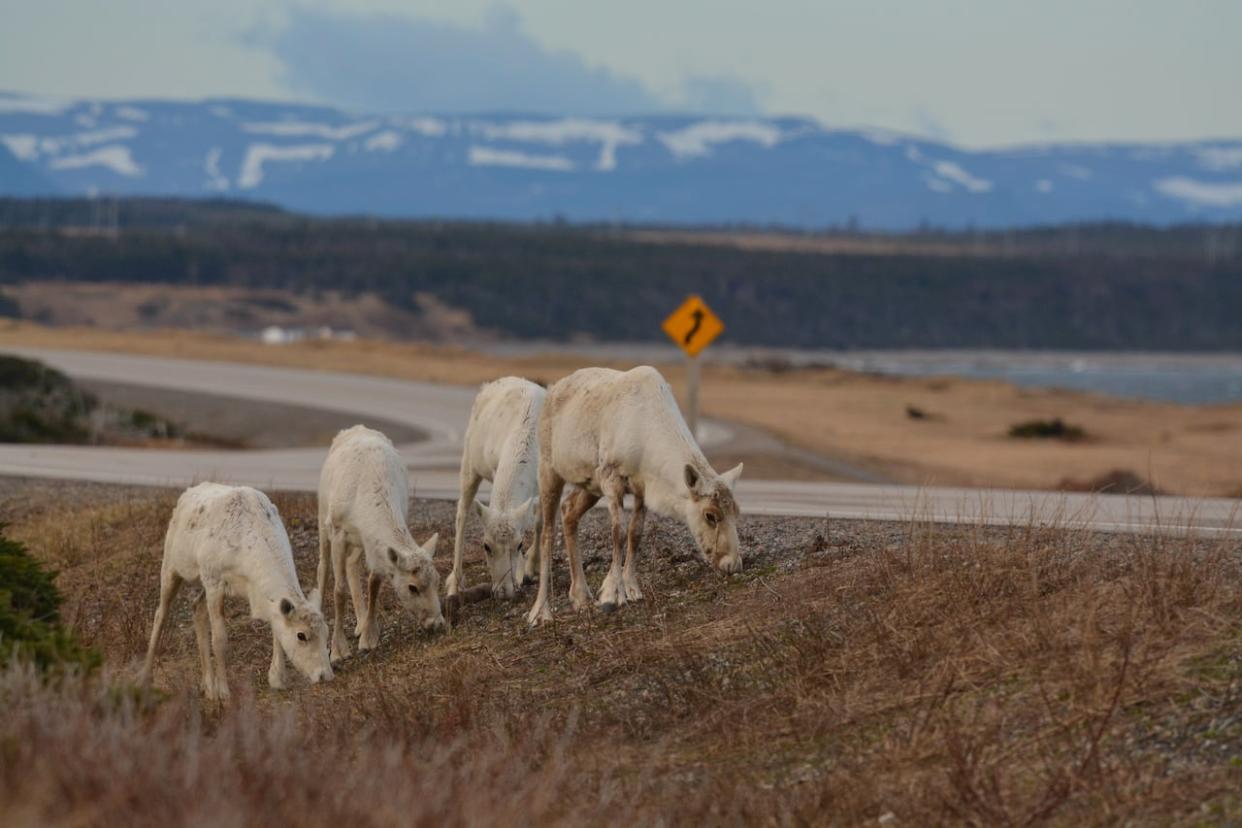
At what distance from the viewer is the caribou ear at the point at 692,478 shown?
12812 mm

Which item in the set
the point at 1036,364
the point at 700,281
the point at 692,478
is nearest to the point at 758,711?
the point at 692,478

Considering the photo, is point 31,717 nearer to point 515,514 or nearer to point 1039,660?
point 1039,660

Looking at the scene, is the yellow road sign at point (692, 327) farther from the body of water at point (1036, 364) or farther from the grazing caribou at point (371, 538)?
the body of water at point (1036, 364)

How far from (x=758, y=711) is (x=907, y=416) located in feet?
145

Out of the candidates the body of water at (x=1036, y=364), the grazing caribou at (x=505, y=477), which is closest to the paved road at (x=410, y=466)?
the grazing caribou at (x=505, y=477)

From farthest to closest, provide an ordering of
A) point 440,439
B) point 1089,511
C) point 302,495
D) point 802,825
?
1. point 440,439
2. point 302,495
3. point 1089,511
4. point 802,825

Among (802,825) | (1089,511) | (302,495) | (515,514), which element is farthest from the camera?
(302,495)

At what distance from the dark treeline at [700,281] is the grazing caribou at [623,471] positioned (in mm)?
93519

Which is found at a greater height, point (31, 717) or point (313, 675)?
point (31, 717)

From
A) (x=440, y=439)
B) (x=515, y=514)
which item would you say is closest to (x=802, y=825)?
(x=515, y=514)

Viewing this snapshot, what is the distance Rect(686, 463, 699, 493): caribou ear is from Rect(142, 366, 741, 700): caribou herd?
0.04 ft

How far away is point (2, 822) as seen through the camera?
20.4 ft

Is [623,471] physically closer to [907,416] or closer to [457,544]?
[457,544]

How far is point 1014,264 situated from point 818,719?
132615 millimetres
